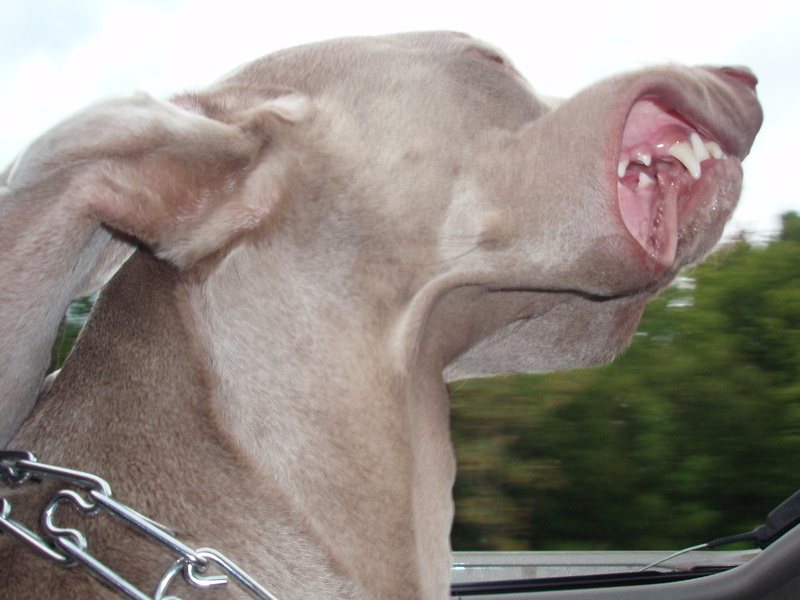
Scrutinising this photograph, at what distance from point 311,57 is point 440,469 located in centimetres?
121

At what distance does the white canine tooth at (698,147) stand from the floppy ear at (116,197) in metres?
1.07

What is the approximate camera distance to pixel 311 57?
7.86 feet

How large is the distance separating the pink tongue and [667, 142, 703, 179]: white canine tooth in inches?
2.1

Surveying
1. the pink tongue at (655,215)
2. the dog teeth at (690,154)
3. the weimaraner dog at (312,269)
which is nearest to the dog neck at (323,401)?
the weimaraner dog at (312,269)

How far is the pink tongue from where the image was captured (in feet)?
7.40

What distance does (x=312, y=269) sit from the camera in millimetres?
2168

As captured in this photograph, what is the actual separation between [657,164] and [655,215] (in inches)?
6.5

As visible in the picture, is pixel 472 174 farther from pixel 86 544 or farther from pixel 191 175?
pixel 86 544

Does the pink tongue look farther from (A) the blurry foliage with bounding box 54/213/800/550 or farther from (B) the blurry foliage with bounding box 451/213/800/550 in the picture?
(B) the blurry foliage with bounding box 451/213/800/550

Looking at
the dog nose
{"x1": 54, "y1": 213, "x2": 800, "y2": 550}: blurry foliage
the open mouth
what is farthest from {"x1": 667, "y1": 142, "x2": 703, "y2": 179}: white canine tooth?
{"x1": 54, "y1": 213, "x2": 800, "y2": 550}: blurry foliage

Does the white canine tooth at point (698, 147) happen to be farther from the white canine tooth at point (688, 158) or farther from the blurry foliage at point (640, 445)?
the blurry foliage at point (640, 445)

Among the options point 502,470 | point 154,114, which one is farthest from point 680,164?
point 502,470

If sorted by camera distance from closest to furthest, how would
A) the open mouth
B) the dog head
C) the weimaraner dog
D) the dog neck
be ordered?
the weimaraner dog
the dog neck
the dog head
the open mouth

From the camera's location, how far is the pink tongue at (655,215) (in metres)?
2.26
